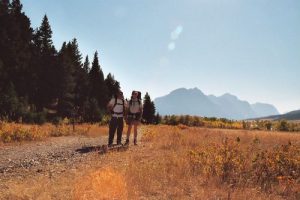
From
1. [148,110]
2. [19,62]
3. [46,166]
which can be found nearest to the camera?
[46,166]

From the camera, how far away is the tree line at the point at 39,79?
118 ft

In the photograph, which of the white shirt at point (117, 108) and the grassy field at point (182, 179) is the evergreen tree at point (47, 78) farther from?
the grassy field at point (182, 179)

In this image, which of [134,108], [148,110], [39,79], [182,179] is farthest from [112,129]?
[148,110]

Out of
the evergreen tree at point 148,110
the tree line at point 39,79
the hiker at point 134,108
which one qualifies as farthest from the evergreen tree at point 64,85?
the hiker at point 134,108

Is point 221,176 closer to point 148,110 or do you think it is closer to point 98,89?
point 148,110

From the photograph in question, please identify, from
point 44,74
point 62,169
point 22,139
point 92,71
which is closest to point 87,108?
point 44,74

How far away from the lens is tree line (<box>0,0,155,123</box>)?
118ft

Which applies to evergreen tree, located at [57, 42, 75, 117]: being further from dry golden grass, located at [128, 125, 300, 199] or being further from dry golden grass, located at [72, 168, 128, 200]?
dry golden grass, located at [72, 168, 128, 200]

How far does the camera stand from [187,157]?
9688mm

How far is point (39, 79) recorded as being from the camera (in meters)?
47.9

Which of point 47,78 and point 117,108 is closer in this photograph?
point 117,108

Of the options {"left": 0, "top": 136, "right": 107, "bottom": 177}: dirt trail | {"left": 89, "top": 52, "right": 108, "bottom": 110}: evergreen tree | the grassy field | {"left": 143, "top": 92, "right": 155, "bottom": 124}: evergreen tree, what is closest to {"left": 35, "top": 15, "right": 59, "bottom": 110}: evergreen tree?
{"left": 89, "top": 52, "right": 108, "bottom": 110}: evergreen tree

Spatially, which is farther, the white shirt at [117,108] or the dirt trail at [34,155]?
the white shirt at [117,108]

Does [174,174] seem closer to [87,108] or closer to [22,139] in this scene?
[22,139]
